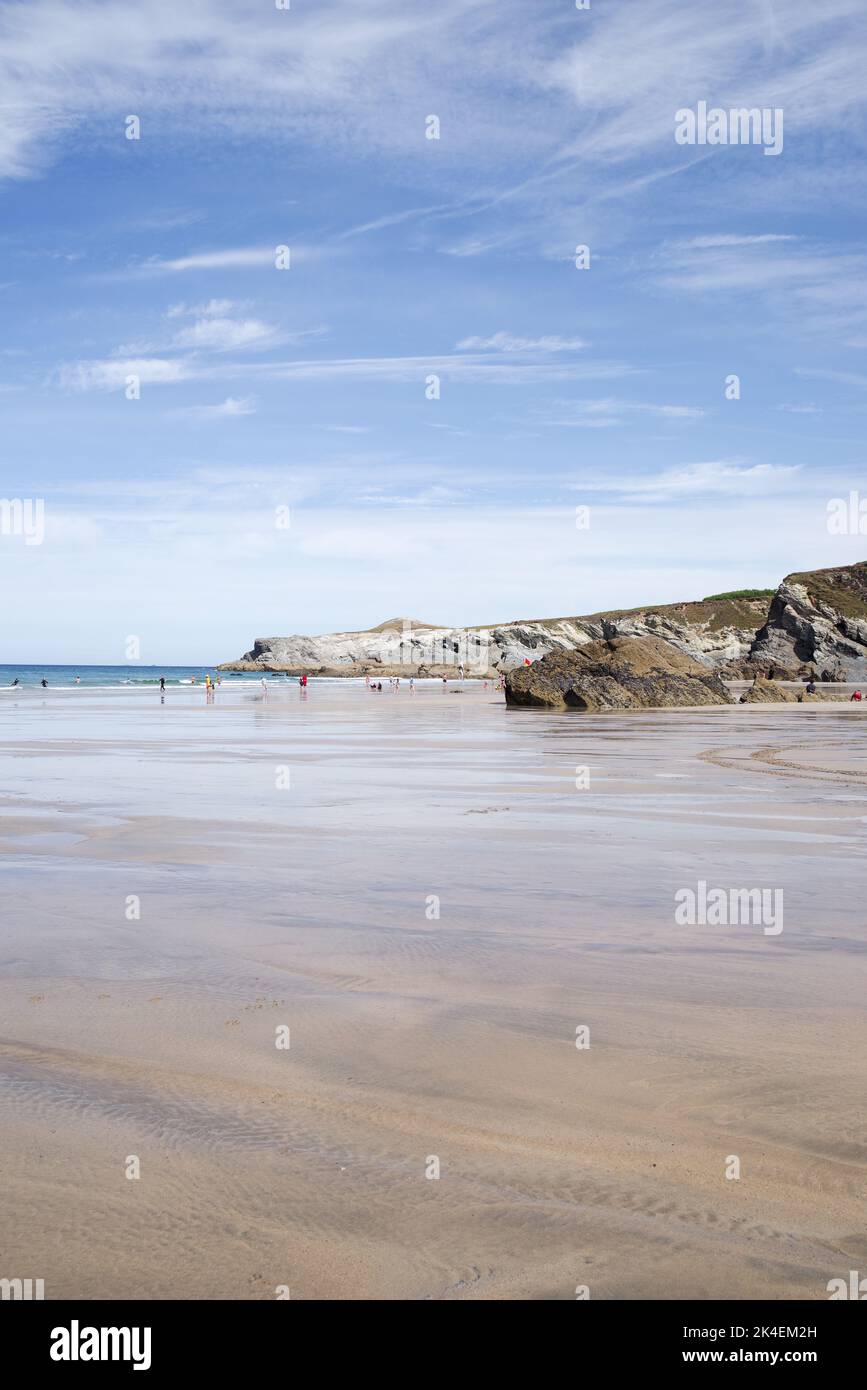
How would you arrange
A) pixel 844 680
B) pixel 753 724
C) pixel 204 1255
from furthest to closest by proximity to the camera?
pixel 844 680 → pixel 753 724 → pixel 204 1255

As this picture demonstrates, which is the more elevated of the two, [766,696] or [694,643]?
[694,643]

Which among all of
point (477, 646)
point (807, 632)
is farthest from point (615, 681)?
point (477, 646)

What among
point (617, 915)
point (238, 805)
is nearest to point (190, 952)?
point (617, 915)

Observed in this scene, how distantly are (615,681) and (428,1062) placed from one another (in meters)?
34.5

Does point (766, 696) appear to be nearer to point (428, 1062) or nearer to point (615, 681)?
point (615, 681)

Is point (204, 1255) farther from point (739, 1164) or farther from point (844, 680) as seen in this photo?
point (844, 680)

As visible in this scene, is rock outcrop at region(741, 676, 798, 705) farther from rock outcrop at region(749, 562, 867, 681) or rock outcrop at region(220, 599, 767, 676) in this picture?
rock outcrop at region(220, 599, 767, 676)

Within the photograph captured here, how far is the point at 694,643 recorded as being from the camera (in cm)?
13962

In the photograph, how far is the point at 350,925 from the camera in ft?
23.1

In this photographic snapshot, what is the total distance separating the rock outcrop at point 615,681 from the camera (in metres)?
38.0

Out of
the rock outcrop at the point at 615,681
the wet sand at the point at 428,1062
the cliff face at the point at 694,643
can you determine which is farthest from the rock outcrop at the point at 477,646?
the wet sand at the point at 428,1062

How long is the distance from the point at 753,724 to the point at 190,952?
85.0 ft

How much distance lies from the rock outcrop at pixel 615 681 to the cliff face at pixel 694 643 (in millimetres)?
26535

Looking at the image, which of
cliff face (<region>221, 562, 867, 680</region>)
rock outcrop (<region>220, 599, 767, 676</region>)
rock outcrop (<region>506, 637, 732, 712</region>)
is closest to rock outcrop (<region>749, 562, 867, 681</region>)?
cliff face (<region>221, 562, 867, 680</region>)
